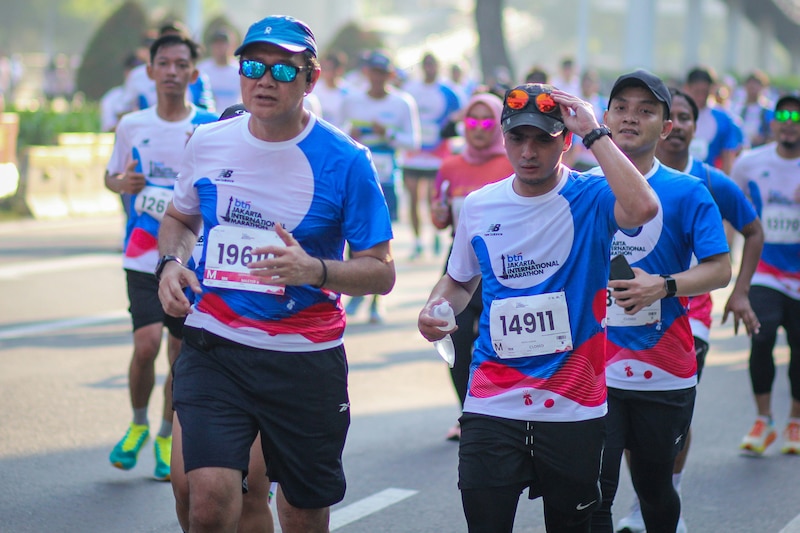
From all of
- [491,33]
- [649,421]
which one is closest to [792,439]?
[649,421]

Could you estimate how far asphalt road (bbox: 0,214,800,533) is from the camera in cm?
623

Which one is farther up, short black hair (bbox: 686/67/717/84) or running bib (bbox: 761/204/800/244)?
short black hair (bbox: 686/67/717/84)

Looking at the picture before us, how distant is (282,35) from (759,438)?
179 inches

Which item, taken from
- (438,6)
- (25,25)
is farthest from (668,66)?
(25,25)

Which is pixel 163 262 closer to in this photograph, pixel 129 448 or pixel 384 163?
pixel 129 448

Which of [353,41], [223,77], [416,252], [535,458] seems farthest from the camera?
[353,41]

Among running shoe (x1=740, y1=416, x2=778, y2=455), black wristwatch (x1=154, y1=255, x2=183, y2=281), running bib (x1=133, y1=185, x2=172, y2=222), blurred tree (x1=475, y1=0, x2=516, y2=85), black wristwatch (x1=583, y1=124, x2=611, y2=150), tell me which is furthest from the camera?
blurred tree (x1=475, y1=0, x2=516, y2=85)

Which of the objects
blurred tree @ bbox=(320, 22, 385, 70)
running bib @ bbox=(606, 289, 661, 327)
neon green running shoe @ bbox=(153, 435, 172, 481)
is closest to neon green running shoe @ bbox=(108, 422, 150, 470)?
neon green running shoe @ bbox=(153, 435, 172, 481)

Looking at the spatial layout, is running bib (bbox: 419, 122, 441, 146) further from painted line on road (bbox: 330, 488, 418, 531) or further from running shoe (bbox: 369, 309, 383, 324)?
painted line on road (bbox: 330, 488, 418, 531)

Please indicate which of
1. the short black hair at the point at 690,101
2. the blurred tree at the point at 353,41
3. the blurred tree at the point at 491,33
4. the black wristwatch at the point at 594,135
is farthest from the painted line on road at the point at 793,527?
the blurred tree at the point at 353,41

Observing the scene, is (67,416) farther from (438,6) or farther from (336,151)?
(438,6)

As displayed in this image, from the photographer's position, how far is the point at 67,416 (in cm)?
799

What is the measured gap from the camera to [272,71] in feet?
14.1

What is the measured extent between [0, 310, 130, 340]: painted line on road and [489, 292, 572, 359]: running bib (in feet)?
23.0
